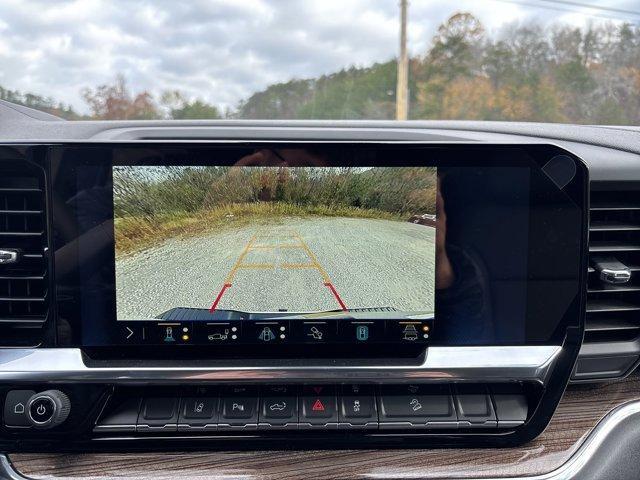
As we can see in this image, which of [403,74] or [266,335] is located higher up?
[403,74]

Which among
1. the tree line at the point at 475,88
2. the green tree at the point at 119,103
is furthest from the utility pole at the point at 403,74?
the green tree at the point at 119,103

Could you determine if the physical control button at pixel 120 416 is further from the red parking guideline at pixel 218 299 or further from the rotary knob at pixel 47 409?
the red parking guideline at pixel 218 299

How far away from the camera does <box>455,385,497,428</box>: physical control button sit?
1.55 meters

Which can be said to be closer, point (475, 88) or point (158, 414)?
point (158, 414)

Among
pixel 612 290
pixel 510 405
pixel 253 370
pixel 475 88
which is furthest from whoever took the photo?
pixel 475 88

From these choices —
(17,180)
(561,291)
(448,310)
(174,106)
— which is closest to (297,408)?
(448,310)

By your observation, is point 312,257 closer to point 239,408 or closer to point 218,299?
point 218,299

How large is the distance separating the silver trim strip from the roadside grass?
364mm

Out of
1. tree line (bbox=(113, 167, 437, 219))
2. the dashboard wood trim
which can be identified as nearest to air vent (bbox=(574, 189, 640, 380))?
the dashboard wood trim

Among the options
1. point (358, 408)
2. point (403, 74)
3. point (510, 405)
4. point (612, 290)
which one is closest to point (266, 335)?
point (358, 408)

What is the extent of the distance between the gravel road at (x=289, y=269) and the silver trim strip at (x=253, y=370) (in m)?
0.15

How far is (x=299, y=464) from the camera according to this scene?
5.09 feet

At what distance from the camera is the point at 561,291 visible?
154 centimetres

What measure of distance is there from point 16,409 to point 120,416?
10.9 inches
